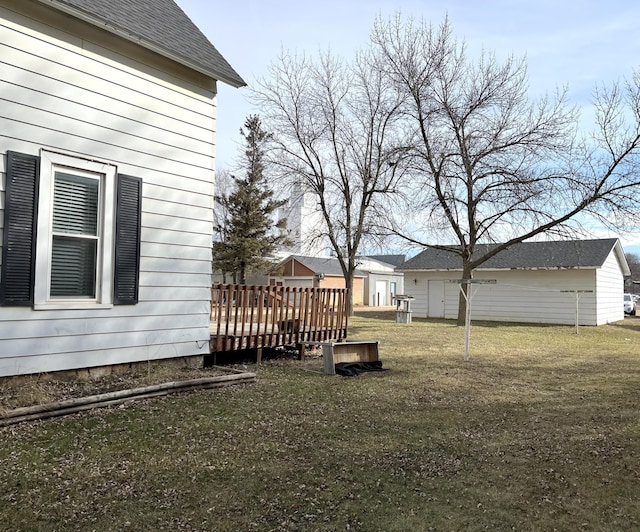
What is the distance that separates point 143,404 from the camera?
18.3 ft

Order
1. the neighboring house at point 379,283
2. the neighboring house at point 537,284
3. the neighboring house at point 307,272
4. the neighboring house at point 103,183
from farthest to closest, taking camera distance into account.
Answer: the neighboring house at point 379,283, the neighboring house at point 307,272, the neighboring house at point 537,284, the neighboring house at point 103,183

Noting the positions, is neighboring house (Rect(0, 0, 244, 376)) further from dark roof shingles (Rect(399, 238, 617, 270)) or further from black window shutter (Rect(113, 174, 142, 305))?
dark roof shingles (Rect(399, 238, 617, 270))

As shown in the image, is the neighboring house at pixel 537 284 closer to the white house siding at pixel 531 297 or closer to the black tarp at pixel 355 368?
the white house siding at pixel 531 297

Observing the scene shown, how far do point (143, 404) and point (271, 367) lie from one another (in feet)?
10.5

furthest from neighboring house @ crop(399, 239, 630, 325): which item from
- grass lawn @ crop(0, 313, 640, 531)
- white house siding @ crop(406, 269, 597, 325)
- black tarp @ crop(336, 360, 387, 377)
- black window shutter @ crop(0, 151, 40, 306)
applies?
black window shutter @ crop(0, 151, 40, 306)

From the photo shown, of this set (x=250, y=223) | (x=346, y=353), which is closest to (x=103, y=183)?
(x=346, y=353)

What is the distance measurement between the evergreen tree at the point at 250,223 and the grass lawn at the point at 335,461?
30030 millimetres

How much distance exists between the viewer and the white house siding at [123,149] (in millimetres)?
5566

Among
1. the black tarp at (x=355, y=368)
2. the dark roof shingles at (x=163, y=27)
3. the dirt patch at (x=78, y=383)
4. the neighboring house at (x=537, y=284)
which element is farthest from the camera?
the neighboring house at (x=537, y=284)

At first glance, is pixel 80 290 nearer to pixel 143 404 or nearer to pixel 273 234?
pixel 143 404

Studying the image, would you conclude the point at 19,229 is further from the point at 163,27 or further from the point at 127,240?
the point at 163,27

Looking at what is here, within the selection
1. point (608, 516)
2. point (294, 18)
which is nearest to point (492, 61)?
point (294, 18)

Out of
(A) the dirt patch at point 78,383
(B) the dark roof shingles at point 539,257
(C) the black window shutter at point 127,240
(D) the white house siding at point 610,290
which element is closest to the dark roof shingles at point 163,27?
(C) the black window shutter at point 127,240

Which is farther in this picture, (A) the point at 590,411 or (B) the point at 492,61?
(B) the point at 492,61
